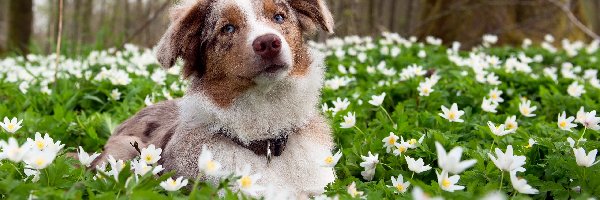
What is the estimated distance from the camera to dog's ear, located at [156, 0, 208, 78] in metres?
4.05

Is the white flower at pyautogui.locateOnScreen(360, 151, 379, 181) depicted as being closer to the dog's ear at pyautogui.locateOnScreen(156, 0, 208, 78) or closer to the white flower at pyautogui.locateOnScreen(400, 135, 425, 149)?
the white flower at pyautogui.locateOnScreen(400, 135, 425, 149)

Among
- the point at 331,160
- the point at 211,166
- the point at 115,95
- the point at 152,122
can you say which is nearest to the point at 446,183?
the point at 331,160

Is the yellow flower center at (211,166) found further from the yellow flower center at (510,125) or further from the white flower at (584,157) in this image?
the yellow flower center at (510,125)

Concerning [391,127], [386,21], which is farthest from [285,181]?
[386,21]

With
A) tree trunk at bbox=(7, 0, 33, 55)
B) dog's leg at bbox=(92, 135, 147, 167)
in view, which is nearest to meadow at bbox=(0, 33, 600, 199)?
dog's leg at bbox=(92, 135, 147, 167)

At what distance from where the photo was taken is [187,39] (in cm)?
405

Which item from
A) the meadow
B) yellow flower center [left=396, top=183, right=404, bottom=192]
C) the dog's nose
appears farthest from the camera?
the dog's nose

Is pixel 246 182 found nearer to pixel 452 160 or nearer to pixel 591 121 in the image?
pixel 452 160

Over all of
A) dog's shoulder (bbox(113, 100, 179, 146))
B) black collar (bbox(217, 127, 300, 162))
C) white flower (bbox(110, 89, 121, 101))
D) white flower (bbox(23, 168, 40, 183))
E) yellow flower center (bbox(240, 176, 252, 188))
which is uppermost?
yellow flower center (bbox(240, 176, 252, 188))

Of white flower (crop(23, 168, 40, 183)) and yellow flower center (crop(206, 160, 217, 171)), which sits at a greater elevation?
yellow flower center (crop(206, 160, 217, 171))

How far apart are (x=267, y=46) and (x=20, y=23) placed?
1276 cm

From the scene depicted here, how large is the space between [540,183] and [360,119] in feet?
8.32

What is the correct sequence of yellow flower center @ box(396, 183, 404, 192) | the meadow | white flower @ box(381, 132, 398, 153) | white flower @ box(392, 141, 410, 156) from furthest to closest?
white flower @ box(381, 132, 398, 153) < white flower @ box(392, 141, 410, 156) < yellow flower center @ box(396, 183, 404, 192) < the meadow

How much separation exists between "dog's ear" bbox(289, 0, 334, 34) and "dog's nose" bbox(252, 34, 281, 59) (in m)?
0.76
